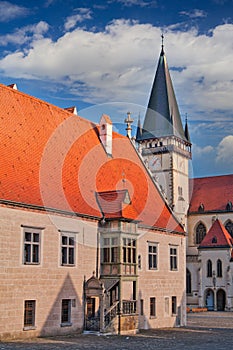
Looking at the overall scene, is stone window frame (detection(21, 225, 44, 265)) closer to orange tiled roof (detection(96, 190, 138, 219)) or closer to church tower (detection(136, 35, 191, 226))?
orange tiled roof (detection(96, 190, 138, 219))

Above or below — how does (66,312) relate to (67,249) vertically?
below

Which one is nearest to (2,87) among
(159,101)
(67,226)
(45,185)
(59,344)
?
(45,185)

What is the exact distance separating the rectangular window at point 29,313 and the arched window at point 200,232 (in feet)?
149

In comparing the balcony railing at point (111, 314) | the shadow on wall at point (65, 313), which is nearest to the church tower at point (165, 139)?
the balcony railing at point (111, 314)

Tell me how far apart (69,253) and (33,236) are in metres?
2.70

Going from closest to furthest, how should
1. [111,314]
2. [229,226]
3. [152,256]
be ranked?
1. [111,314]
2. [152,256]
3. [229,226]

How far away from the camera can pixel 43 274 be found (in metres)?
22.5

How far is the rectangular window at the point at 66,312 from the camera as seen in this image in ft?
77.6

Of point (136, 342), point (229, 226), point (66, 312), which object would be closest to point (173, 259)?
point (66, 312)

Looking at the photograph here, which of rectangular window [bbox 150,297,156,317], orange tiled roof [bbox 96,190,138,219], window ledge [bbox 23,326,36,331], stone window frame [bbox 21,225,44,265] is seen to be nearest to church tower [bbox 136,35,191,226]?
rectangular window [bbox 150,297,156,317]

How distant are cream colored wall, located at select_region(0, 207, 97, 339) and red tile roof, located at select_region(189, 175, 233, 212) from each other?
41.0 meters

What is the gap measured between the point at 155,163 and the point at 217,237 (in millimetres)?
11371

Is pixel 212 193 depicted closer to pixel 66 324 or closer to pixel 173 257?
pixel 173 257

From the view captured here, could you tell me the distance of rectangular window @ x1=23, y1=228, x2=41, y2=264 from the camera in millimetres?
21938
